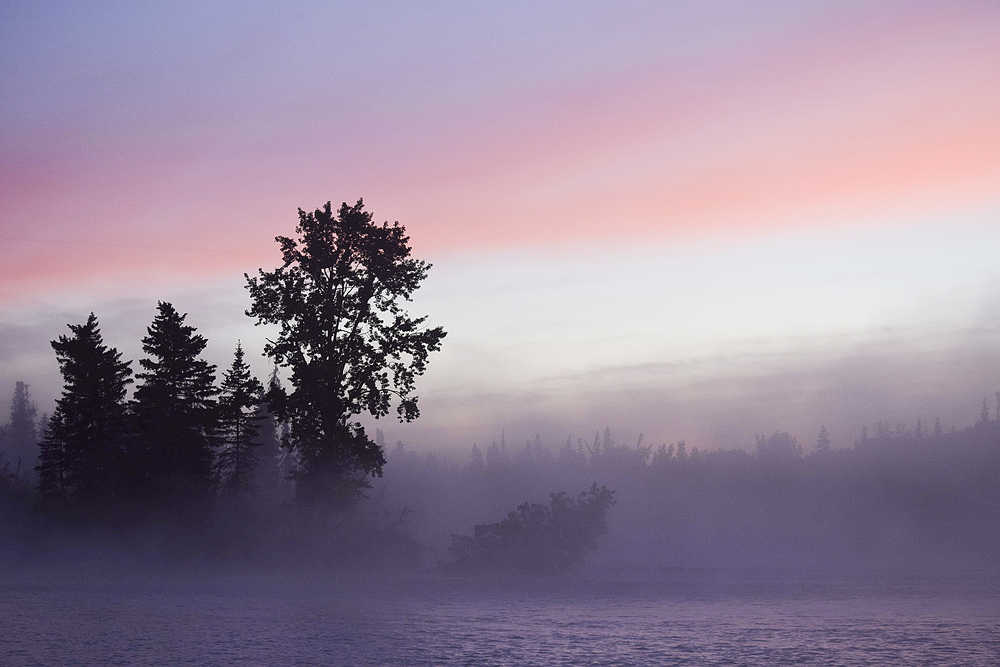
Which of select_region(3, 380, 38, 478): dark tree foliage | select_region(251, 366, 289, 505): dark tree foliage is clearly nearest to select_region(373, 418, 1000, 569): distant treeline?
select_region(251, 366, 289, 505): dark tree foliage

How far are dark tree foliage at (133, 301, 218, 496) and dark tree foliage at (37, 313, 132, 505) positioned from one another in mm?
1779

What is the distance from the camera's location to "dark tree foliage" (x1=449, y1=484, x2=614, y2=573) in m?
57.3

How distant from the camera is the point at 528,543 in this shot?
2269 inches

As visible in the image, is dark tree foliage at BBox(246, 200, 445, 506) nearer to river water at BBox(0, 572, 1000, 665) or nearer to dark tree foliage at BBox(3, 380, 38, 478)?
river water at BBox(0, 572, 1000, 665)

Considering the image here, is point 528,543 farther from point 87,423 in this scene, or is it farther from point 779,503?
point 779,503

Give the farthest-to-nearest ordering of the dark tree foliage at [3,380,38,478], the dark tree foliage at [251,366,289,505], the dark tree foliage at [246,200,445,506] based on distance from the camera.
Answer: the dark tree foliage at [3,380,38,478], the dark tree foliage at [251,366,289,505], the dark tree foliage at [246,200,445,506]

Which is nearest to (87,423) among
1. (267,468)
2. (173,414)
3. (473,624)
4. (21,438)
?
(173,414)

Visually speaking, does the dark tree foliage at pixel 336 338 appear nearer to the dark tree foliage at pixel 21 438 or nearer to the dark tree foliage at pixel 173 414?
the dark tree foliage at pixel 173 414

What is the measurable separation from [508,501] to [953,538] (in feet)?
169

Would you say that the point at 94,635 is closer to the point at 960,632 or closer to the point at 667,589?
the point at 960,632

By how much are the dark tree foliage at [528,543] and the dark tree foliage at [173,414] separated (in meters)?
18.8

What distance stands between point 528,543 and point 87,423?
3190 cm

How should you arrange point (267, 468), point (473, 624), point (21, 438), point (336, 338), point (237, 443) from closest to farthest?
1. point (473, 624)
2. point (336, 338)
3. point (237, 443)
4. point (267, 468)
5. point (21, 438)

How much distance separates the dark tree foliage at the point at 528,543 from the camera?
188ft
